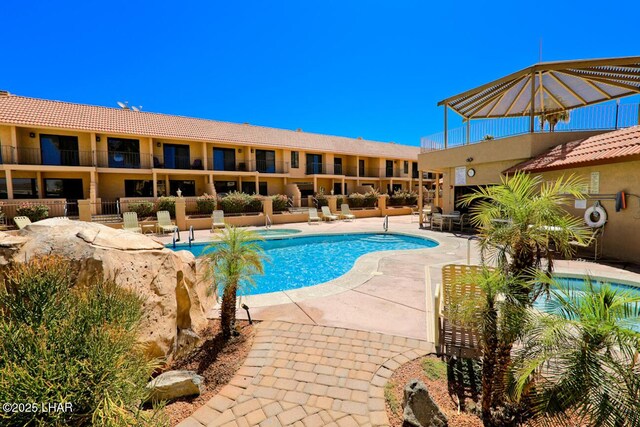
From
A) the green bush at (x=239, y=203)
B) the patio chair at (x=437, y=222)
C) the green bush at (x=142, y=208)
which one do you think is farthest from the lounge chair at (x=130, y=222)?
the patio chair at (x=437, y=222)

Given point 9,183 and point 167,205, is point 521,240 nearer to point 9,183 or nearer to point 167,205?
point 167,205

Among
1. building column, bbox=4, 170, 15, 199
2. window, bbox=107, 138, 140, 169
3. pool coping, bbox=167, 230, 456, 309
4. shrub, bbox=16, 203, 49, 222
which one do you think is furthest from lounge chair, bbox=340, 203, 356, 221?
building column, bbox=4, 170, 15, 199

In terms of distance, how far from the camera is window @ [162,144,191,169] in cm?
2359

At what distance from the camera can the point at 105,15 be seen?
1173cm

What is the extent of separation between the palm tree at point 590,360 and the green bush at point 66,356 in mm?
2926

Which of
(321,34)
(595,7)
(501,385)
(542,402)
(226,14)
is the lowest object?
(501,385)

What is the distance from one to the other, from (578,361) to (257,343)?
3762 millimetres

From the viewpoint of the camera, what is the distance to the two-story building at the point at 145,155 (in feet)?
61.8

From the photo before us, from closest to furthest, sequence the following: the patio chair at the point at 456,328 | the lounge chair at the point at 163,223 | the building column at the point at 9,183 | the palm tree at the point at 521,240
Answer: the palm tree at the point at 521,240 < the patio chair at the point at 456,328 < the lounge chair at the point at 163,223 < the building column at the point at 9,183

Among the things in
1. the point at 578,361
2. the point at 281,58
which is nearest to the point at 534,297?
the point at 578,361

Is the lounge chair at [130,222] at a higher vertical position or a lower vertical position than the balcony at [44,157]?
lower

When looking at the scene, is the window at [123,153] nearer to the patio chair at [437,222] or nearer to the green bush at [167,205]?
the green bush at [167,205]

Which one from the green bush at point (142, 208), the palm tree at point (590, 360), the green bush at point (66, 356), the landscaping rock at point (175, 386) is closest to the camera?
the palm tree at point (590, 360)

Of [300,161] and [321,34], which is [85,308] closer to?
[321,34]
